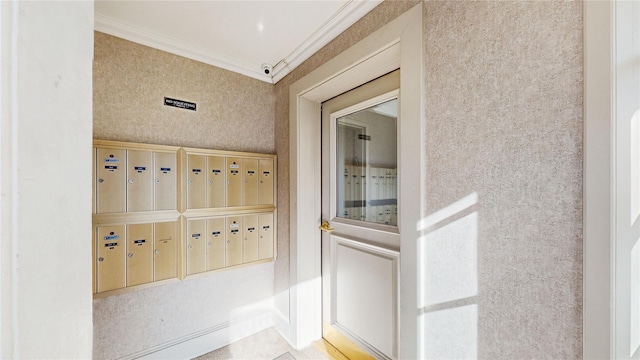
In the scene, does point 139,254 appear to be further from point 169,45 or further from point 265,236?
point 169,45

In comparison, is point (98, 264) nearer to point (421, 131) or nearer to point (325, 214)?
point (325, 214)

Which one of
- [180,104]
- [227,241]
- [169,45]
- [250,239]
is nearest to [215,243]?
[227,241]

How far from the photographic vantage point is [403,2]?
121 centimetres

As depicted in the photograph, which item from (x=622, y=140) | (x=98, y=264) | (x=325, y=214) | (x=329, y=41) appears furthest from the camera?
(x=325, y=214)

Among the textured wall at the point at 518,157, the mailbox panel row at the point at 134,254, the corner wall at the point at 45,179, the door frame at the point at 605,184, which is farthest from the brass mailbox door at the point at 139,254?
the door frame at the point at 605,184

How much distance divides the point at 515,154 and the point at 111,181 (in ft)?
6.76

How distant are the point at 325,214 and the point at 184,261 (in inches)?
42.8

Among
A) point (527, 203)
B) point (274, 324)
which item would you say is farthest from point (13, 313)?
point (274, 324)

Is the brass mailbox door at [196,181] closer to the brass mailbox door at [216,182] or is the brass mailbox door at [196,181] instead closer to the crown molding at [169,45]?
the brass mailbox door at [216,182]

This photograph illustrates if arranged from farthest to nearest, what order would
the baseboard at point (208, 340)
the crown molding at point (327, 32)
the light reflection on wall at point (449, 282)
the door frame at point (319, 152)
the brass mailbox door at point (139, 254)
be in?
the baseboard at point (208, 340) < the brass mailbox door at point (139, 254) < the crown molding at point (327, 32) < the door frame at point (319, 152) < the light reflection on wall at point (449, 282)

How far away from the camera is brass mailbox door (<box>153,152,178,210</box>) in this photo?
163 cm

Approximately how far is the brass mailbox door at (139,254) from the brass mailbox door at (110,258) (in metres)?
0.03

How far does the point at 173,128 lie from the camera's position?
5.87 ft

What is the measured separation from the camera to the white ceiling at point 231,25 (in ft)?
4.73
